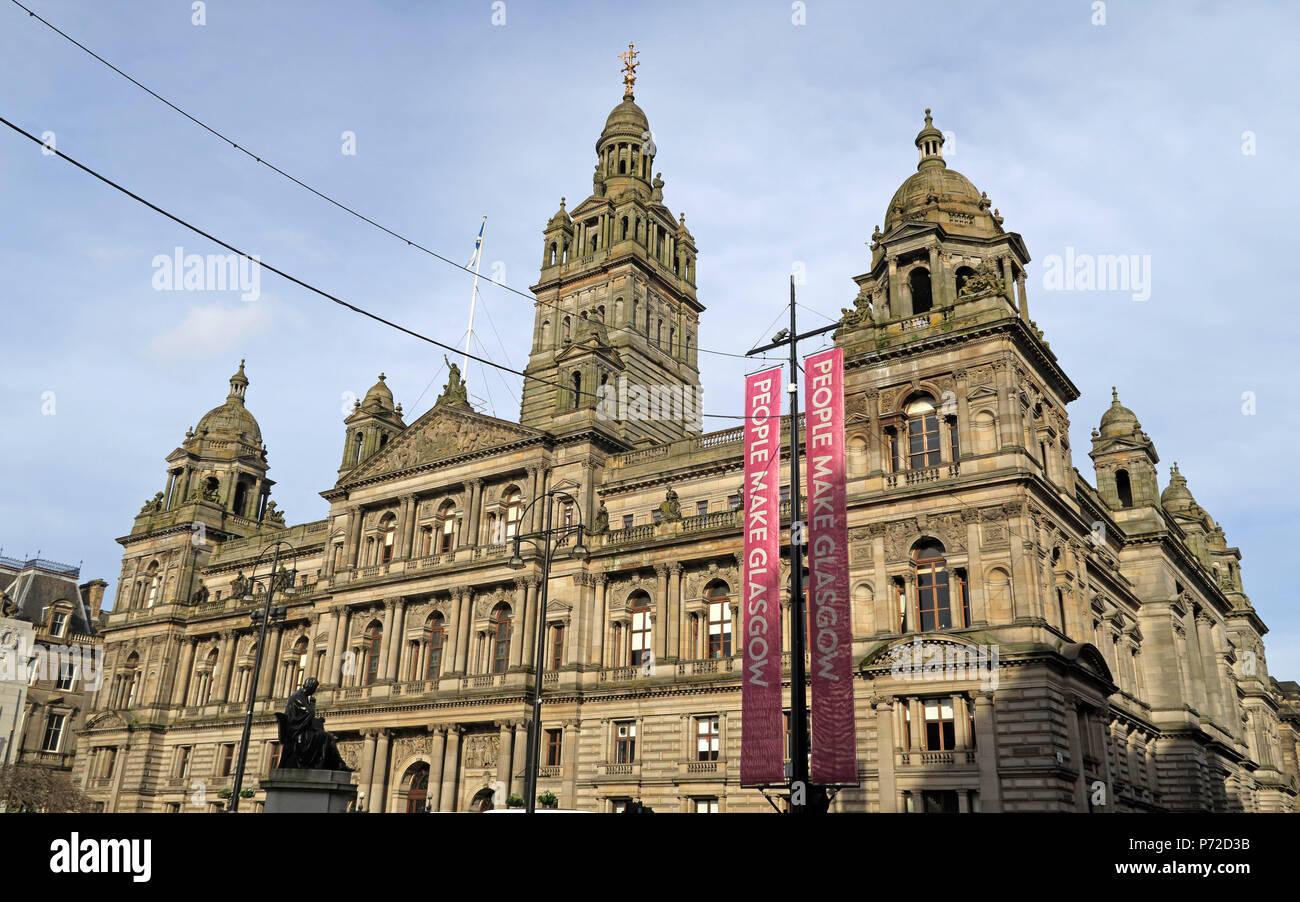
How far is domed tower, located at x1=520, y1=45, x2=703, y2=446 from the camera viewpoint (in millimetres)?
66062

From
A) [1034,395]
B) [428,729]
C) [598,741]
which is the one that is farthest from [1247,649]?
[428,729]

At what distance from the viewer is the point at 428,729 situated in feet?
163

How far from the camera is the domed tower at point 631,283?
66062mm

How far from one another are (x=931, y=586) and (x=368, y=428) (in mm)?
35111

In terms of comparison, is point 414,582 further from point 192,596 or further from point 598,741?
point 192,596

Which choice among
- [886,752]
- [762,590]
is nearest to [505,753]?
[886,752]

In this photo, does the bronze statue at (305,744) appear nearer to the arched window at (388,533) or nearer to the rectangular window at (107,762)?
the arched window at (388,533)

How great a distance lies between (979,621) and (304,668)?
39.7m

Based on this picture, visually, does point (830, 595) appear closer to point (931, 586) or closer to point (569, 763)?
point (931, 586)

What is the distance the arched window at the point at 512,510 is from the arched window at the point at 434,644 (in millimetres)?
5811

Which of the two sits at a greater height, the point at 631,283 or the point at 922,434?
the point at 631,283

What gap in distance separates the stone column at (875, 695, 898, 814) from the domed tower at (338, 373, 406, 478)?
3413 cm

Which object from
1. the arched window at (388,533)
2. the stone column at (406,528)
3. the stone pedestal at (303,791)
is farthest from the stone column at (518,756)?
the stone pedestal at (303,791)

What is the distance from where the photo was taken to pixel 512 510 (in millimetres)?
51812
